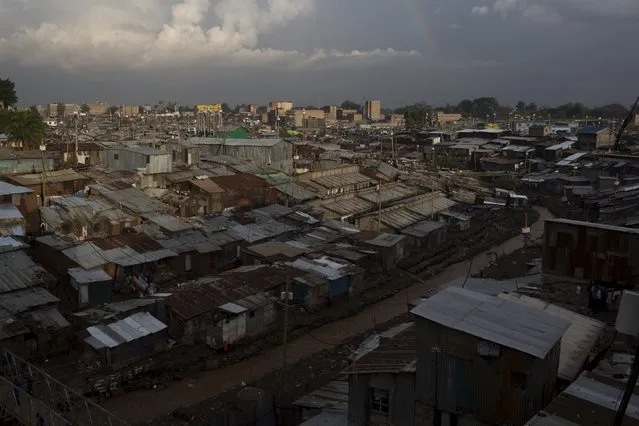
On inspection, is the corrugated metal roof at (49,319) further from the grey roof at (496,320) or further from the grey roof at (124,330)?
the grey roof at (496,320)

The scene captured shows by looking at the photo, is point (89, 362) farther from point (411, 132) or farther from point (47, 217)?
point (411, 132)

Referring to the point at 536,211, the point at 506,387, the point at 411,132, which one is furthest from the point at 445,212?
the point at 411,132

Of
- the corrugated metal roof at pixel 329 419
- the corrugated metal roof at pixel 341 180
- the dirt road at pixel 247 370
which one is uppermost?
the corrugated metal roof at pixel 341 180

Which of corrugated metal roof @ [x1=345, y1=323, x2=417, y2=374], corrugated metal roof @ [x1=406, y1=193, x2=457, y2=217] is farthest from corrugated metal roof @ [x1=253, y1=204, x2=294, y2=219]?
corrugated metal roof @ [x1=345, y1=323, x2=417, y2=374]

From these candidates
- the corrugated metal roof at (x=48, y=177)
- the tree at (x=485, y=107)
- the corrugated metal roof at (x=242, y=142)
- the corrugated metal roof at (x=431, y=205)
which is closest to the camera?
the corrugated metal roof at (x=48, y=177)

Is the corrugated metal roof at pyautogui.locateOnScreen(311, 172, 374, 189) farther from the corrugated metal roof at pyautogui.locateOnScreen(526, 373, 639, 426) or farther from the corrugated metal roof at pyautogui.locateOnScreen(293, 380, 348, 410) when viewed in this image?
the corrugated metal roof at pyautogui.locateOnScreen(526, 373, 639, 426)

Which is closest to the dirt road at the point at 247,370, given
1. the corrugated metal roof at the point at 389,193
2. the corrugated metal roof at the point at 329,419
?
the corrugated metal roof at the point at 329,419

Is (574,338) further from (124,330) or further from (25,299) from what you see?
(25,299)
